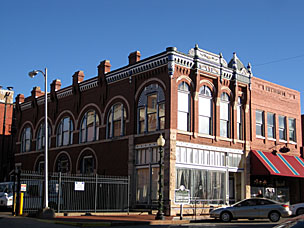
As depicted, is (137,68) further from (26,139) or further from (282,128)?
(26,139)

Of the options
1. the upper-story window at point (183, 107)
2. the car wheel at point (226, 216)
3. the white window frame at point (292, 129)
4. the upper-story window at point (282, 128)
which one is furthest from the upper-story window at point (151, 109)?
the white window frame at point (292, 129)

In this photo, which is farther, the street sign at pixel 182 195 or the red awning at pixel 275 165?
the red awning at pixel 275 165

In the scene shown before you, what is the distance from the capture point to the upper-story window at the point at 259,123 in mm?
31700

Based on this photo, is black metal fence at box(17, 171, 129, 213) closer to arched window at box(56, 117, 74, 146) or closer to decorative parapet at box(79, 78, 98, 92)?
arched window at box(56, 117, 74, 146)

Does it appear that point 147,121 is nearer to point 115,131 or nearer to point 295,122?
point 115,131

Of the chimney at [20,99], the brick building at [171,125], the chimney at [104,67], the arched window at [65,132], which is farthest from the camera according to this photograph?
the chimney at [20,99]

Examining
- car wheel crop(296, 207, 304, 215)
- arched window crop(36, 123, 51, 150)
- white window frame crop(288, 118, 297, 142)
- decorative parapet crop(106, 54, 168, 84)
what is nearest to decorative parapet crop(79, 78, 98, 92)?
decorative parapet crop(106, 54, 168, 84)

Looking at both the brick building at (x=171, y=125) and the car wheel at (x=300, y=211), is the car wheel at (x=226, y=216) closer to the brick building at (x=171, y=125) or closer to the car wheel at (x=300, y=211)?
the brick building at (x=171, y=125)

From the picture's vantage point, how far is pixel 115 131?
30781 mm

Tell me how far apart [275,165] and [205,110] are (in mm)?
6576

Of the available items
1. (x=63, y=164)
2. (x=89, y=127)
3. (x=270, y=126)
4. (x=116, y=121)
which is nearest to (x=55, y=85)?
(x=89, y=127)

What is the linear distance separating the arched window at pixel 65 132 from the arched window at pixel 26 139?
5354mm

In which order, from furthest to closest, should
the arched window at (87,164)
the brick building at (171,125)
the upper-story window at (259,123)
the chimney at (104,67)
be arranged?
1. the arched window at (87,164)
2. the chimney at (104,67)
3. the upper-story window at (259,123)
4. the brick building at (171,125)

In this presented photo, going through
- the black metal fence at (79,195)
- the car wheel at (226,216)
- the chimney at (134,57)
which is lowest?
the car wheel at (226,216)
